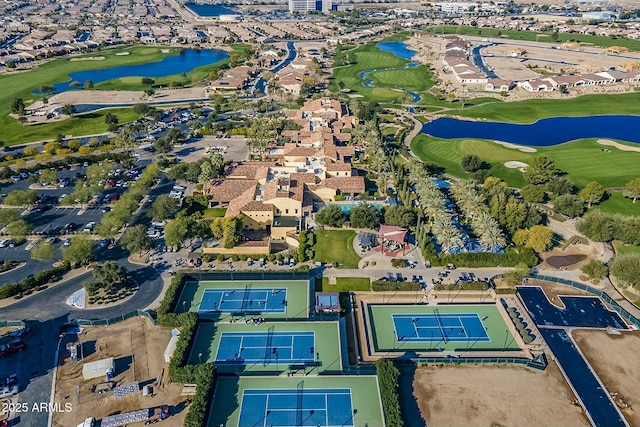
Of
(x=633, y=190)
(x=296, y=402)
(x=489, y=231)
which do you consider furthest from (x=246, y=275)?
(x=633, y=190)

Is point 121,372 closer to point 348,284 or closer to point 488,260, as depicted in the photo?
point 348,284

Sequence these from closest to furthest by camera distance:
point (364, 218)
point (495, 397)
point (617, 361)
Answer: point (495, 397) → point (617, 361) → point (364, 218)

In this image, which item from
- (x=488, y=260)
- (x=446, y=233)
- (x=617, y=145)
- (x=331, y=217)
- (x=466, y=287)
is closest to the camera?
(x=466, y=287)

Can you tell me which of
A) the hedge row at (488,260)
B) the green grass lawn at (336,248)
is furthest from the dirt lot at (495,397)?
the green grass lawn at (336,248)

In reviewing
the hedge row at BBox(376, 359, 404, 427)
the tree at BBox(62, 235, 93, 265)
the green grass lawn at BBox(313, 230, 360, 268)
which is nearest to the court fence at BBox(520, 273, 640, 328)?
the green grass lawn at BBox(313, 230, 360, 268)

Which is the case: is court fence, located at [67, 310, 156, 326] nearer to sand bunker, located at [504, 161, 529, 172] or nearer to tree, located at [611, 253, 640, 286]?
tree, located at [611, 253, 640, 286]

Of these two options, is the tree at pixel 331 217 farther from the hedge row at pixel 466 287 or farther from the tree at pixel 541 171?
the tree at pixel 541 171

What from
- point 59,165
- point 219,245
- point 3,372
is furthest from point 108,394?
point 59,165
